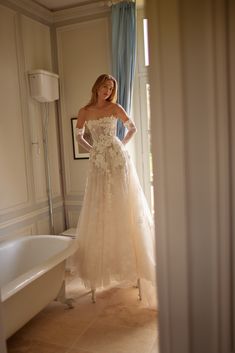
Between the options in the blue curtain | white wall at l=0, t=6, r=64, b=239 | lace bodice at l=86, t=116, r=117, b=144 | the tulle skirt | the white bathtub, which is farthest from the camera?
the blue curtain

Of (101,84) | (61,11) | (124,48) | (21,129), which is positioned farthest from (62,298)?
(61,11)

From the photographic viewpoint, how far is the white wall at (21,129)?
2807mm

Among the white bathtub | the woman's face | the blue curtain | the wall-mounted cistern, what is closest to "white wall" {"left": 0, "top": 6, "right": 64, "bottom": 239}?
the wall-mounted cistern

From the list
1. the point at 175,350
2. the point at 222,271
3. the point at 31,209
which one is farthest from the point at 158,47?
the point at 31,209

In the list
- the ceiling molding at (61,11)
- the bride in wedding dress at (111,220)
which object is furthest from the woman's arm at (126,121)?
the ceiling molding at (61,11)

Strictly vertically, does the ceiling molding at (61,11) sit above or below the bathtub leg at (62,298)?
above

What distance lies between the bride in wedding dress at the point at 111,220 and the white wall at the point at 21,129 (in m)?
0.80

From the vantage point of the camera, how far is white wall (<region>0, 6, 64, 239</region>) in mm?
2807

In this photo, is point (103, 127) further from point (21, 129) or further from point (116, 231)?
point (21, 129)

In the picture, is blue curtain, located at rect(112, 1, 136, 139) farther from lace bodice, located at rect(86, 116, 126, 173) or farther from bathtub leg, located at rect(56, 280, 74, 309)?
bathtub leg, located at rect(56, 280, 74, 309)

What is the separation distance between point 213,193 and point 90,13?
3.20 meters

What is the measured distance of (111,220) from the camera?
95.7 inches

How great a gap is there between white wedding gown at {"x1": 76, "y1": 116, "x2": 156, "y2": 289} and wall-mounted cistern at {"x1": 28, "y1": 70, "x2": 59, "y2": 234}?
3.06 feet

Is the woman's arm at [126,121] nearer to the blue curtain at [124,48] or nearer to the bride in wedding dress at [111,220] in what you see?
the bride in wedding dress at [111,220]
